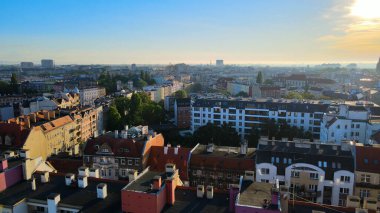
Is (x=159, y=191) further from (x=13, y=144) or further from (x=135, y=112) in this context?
(x=135, y=112)

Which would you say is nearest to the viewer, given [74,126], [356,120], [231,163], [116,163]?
[231,163]

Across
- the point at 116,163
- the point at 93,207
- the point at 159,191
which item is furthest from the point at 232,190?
the point at 116,163

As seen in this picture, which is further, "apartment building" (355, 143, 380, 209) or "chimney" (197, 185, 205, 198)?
"apartment building" (355, 143, 380, 209)

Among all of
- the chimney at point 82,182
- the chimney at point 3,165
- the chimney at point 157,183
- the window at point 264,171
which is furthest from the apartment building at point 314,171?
the chimney at point 3,165

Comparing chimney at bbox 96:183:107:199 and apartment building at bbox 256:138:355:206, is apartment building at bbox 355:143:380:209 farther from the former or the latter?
chimney at bbox 96:183:107:199

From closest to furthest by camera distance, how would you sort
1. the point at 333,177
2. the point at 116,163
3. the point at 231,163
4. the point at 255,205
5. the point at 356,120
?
the point at 255,205 → the point at 333,177 → the point at 231,163 → the point at 116,163 → the point at 356,120

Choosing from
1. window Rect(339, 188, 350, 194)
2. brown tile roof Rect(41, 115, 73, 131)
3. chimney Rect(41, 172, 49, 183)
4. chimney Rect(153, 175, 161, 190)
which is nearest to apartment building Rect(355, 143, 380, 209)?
window Rect(339, 188, 350, 194)
